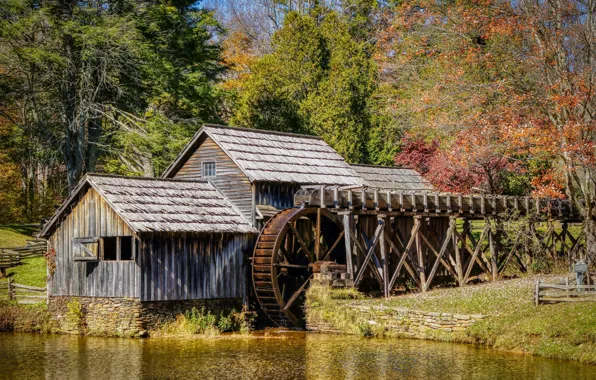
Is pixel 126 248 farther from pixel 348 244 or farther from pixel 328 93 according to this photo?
pixel 328 93

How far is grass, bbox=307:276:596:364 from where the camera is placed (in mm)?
20984

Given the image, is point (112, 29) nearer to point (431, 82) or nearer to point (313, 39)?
point (313, 39)

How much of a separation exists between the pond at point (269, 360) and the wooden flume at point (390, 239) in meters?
3.68

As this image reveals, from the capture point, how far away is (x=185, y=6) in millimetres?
47375

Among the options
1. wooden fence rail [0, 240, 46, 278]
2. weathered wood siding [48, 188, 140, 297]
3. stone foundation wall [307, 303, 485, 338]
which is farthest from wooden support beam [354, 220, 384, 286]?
wooden fence rail [0, 240, 46, 278]

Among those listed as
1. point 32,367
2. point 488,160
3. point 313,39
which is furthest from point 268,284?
point 313,39

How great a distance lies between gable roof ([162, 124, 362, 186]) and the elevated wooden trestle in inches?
63.5

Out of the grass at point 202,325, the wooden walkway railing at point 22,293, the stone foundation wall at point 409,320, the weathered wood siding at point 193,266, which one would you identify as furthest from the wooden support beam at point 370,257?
the wooden walkway railing at point 22,293

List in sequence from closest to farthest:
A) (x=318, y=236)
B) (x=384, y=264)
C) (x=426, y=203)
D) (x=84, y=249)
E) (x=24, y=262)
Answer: (x=84, y=249), (x=318, y=236), (x=384, y=264), (x=426, y=203), (x=24, y=262)

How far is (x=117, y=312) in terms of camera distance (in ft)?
87.7

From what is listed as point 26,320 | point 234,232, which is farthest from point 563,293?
point 26,320

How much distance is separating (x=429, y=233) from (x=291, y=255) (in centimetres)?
703

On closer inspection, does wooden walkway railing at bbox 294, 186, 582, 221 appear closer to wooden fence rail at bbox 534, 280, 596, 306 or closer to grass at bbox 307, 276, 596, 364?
grass at bbox 307, 276, 596, 364

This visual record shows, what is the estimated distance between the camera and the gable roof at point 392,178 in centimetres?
3603
